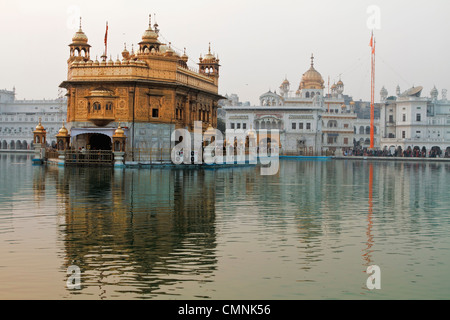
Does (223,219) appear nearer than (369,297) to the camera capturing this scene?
No

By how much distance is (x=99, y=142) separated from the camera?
4794 cm

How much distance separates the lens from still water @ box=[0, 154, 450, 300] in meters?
8.62

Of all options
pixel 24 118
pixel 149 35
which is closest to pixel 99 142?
pixel 149 35

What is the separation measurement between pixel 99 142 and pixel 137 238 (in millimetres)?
36923

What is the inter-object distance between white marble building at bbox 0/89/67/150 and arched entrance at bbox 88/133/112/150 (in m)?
56.1

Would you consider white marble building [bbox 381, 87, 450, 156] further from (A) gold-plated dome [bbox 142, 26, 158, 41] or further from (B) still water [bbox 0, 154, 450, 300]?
(B) still water [bbox 0, 154, 450, 300]

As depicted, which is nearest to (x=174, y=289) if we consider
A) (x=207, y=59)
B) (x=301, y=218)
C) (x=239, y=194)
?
(x=301, y=218)

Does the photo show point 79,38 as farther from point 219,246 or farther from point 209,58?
point 219,246

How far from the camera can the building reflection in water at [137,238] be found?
900 cm

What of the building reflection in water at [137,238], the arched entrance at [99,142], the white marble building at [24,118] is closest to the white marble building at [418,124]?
the arched entrance at [99,142]

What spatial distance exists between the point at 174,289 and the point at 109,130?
35.3 m
